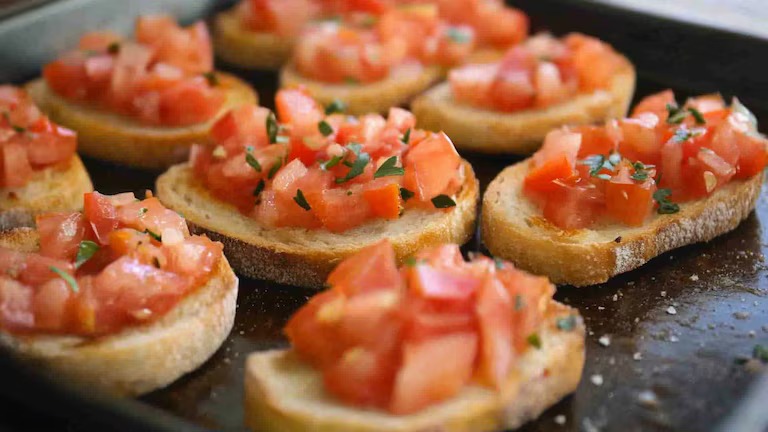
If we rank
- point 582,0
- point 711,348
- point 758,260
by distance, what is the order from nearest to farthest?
point 711,348 < point 758,260 < point 582,0

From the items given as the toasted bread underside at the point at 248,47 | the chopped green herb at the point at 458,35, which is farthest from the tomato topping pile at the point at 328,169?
the toasted bread underside at the point at 248,47

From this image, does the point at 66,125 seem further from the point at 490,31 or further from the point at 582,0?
the point at 582,0

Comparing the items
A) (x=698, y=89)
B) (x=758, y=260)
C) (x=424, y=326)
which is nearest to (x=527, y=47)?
(x=698, y=89)

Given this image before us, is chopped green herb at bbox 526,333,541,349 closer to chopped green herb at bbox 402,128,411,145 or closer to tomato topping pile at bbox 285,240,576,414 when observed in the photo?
tomato topping pile at bbox 285,240,576,414

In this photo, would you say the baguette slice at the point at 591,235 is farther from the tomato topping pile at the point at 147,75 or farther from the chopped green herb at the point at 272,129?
the tomato topping pile at the point at 147,75

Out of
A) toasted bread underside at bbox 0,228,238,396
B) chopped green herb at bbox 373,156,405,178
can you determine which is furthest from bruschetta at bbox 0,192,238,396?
chopped green herb at bbox 373,156,405,178

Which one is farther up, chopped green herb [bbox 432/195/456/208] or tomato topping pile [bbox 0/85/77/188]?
chopped green herb [bbox 432/195/456/208]
